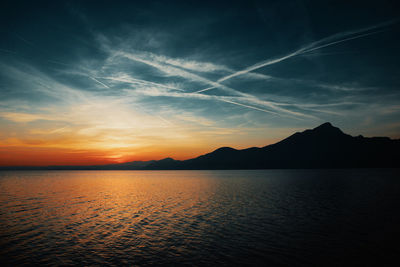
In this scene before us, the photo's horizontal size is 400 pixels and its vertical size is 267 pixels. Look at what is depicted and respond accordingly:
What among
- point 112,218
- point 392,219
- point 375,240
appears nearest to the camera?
point 375,240

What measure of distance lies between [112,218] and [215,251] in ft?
75.6

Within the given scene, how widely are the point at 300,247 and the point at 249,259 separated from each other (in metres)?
6.40

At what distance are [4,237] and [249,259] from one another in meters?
28.4

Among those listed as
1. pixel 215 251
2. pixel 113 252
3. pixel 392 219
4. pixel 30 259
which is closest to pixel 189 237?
pixel 215 251

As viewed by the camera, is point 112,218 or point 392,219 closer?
point 392,219

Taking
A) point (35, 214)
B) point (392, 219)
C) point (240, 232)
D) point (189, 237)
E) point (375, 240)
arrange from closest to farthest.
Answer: point (375, 240) → point (189, 237) → point (240, 232) → point (392, 219) → point (35, 214)

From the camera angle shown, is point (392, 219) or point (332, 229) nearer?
point (332, 229)

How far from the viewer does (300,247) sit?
22.8 m

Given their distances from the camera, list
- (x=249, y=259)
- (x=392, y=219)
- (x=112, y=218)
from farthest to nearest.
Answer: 1. (x=112, y=218)
2. (x=392, y=219)
3. (x=249, y=259)

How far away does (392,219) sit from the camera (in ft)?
113

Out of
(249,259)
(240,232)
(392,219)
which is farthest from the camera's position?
(392,219)

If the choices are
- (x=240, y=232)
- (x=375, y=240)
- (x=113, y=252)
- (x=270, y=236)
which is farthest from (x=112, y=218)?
(x=375, y=240)

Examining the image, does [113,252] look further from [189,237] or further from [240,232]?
[240,232]

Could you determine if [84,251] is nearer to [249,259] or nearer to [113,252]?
[113,252]
